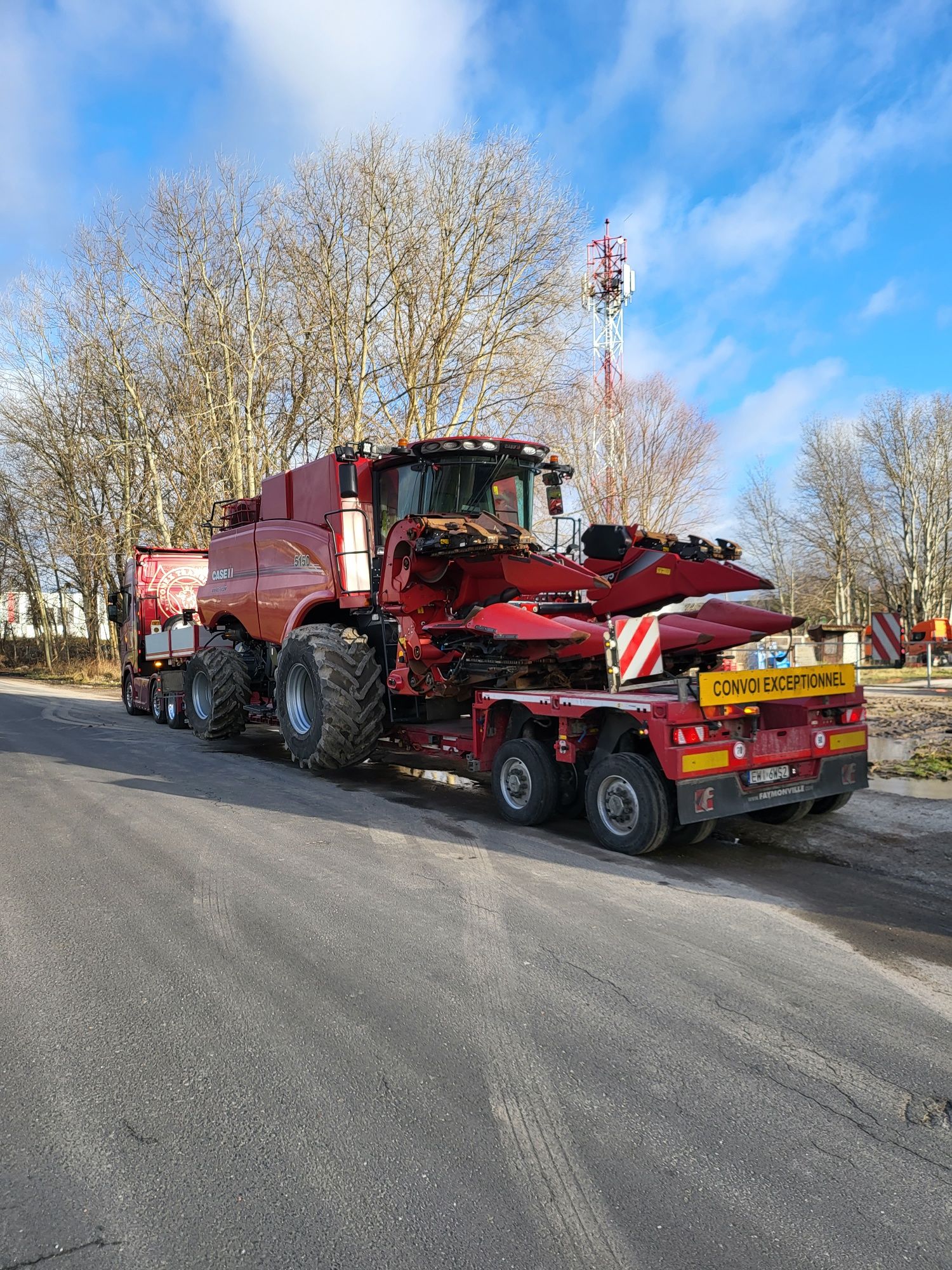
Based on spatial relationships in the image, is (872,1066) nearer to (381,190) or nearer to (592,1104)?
(592,1104)

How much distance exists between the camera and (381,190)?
21.9m

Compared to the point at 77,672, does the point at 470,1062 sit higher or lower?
lower

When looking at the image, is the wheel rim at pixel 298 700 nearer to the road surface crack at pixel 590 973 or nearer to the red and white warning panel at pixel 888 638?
the road surface crack at pixel 590 973

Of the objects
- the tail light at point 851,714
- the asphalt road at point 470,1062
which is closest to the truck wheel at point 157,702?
the asphalt road at point 470,1062

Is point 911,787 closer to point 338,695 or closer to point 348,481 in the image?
point 338,695

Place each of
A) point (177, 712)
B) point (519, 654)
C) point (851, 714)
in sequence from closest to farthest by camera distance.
A: point (851, 714) → point (519, 654) → point (177, 712)

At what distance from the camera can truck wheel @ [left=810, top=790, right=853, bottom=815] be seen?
7047 millimetres

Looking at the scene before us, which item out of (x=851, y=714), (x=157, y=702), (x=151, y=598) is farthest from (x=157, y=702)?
(x=851, y=714)

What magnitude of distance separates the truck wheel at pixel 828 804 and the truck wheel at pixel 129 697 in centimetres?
1429

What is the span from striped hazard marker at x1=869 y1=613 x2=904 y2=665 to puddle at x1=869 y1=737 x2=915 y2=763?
29.0 feet

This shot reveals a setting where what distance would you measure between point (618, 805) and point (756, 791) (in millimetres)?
986

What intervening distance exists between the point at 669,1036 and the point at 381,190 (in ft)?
74.5

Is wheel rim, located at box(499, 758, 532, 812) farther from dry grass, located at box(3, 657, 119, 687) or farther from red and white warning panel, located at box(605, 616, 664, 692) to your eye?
dry grass, located at box(3, 657, 119, 687)

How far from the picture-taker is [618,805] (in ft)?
20.1
